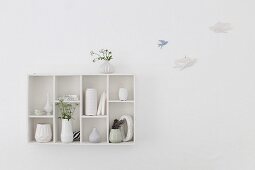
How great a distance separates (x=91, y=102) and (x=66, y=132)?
0.26 m

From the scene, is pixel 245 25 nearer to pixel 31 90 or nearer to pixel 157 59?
pixel 157 59

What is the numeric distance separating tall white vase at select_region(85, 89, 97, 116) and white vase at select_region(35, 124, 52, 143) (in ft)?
0.96

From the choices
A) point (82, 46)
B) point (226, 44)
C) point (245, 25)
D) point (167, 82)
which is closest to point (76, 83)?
point (82, 46)

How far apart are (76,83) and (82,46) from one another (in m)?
0.27

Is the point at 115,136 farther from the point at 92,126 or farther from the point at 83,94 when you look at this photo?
the point at 83,94

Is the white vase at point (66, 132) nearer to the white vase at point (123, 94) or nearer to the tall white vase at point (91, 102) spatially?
the tall white vase at point (91, 102)

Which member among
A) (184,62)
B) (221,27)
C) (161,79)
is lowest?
(161,79)

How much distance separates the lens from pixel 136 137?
255 cm

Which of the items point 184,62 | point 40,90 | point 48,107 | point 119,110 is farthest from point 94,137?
point 184,62

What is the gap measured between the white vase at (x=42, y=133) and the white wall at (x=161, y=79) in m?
0.16

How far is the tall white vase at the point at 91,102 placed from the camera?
245 centimetres

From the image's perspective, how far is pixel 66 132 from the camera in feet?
7.97

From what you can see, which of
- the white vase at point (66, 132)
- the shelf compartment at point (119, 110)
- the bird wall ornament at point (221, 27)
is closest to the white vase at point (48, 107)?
the white vase at point (66, 132)

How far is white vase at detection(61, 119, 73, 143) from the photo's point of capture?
2422 mm
